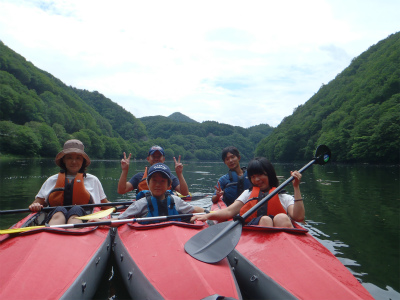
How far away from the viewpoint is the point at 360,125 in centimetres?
4016

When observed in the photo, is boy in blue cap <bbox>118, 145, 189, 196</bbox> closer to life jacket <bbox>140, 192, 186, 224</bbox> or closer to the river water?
life jacket <bbox>140, 192, 186, 224</bbox>

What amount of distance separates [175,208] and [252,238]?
1.19 meters

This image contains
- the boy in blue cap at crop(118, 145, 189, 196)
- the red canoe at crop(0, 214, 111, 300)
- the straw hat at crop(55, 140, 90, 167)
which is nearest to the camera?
the red canoe at crop(0, 214, 111, 300)

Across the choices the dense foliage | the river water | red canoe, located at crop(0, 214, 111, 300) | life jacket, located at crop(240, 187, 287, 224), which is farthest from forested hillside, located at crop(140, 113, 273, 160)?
red canoe, located at crop(0, 214, 111, 300)

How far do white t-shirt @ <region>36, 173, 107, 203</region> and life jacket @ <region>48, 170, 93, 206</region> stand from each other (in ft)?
0.32

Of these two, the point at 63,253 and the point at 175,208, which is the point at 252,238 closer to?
the point at 175,208

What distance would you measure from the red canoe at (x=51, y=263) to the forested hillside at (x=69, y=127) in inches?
1762

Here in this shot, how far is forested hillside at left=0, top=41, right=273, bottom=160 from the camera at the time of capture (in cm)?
4912

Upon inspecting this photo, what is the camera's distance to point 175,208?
4.21 meters

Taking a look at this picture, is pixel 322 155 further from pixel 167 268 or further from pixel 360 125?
pixel 360 125

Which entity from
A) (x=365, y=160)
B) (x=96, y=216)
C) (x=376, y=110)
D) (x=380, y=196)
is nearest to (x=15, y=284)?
(x=96, y=216)

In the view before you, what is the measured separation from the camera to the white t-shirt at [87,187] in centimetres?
464

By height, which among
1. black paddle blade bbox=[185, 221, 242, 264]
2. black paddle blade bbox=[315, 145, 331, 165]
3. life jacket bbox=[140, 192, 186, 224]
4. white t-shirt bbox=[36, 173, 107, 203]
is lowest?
black paddle blade bbox=[185, 221, 242, 264]

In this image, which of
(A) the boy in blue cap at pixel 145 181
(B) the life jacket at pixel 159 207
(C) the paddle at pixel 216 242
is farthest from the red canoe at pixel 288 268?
(A) the boy in blue cap at pixel 145 181
